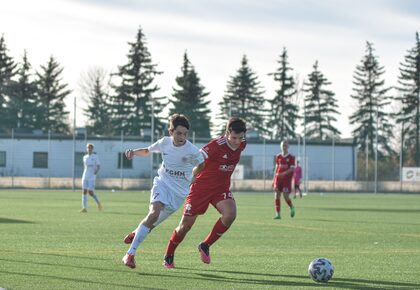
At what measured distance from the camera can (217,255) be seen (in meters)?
14.9

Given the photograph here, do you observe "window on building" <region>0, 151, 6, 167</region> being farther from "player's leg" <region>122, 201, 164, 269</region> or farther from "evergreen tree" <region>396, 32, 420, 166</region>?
"player's leg" <region>122, 201, 164, 269</region>

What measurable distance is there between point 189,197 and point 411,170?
50.1 m

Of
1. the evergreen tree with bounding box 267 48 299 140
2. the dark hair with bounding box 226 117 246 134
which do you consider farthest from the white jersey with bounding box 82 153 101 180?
the evergreen tree with bounding box 267 48 299 140

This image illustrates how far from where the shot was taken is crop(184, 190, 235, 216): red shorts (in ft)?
43.1

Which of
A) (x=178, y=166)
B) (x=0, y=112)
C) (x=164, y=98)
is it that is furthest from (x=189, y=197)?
(x=164, y=98)

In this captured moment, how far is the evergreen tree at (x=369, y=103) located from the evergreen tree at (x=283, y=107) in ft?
18.1

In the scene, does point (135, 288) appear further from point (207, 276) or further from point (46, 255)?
point (46, 255)

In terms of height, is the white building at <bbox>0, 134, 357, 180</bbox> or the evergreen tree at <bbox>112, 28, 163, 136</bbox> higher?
the evergreen tree at <bbox>112, 28, 163, 136</bbox>

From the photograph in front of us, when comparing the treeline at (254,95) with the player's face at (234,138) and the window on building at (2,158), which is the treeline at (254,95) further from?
the player's face at (234,138)

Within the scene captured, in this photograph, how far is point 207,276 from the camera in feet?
39.1

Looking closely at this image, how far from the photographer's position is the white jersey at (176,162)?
503 inches

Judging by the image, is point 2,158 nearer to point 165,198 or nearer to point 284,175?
point 284,175

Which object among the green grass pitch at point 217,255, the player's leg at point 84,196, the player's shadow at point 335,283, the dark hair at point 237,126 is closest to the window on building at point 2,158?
the player's leg at point 84,196

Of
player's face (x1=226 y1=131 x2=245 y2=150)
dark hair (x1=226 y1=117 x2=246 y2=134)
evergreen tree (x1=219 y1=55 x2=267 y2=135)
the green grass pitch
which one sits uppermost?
evergreen tree (x1=219 y1=55 x2=267 y2=135)
